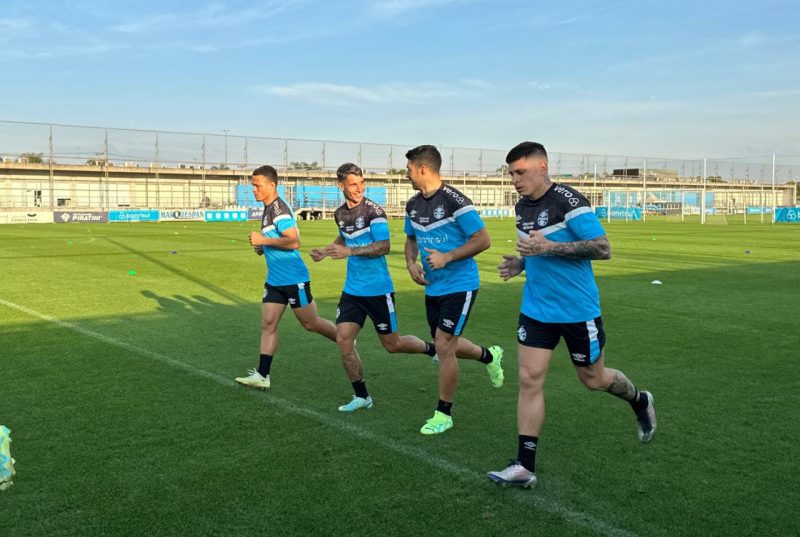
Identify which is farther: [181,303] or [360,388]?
[181,303]

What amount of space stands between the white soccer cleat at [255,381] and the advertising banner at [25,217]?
48326 millimetres

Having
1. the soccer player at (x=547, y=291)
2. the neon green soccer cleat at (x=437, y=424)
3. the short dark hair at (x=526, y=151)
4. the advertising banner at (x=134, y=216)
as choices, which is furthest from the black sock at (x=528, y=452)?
the advertising banner at (x=134, y=216)

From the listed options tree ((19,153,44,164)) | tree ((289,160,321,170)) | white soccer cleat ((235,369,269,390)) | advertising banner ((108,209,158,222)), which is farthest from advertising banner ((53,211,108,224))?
white soccer cleat ((235,369,269,390))

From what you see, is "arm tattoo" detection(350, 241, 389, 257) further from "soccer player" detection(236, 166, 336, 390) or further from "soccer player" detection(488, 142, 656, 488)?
"soccer player" detection(488, 142, 656, 488)

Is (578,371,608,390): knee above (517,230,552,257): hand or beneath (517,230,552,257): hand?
beneath

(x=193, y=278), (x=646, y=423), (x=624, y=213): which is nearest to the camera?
(x=646, y=423)

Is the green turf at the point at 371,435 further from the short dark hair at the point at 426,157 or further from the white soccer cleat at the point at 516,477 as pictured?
the short dark hair at the point at 426,157

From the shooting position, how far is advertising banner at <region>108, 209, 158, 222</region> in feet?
173

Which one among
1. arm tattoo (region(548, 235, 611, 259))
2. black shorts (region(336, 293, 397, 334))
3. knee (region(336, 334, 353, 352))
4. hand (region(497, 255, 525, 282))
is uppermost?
arm tattoo (region(548, 235, 611, 259))

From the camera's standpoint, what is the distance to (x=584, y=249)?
14.8ft

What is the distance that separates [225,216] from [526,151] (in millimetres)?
54591

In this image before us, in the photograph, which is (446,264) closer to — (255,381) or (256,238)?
(256,238)

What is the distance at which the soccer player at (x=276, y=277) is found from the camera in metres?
7.00

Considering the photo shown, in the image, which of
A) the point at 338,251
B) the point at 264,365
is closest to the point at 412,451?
the point at 338,251
